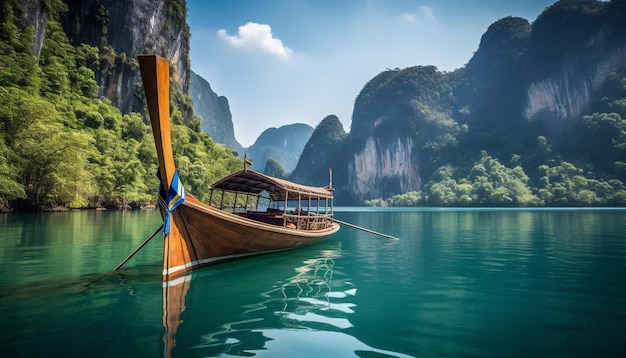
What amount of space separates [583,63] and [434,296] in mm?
108702

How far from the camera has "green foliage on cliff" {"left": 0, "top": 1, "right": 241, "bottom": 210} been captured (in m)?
20.2

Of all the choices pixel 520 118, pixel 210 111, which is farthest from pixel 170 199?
pixel 210 111

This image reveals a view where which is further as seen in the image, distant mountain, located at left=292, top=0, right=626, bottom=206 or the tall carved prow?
distant mountain, located at left=292, top=0, right=626, bottom=206

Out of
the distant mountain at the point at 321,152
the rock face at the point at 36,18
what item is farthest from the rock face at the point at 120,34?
the distant mountain at the point at 321,152

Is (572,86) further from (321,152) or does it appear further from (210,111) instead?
(210,111)

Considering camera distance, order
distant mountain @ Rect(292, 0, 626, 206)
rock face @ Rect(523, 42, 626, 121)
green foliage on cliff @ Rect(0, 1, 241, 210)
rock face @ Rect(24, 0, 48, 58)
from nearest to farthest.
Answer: green foliage on cliff @ Rect(0, 1, 241, 210) → rock face @ Rect(24, 0, 48, 58) → distant mountain @ Rect(292, 0, 626, 206) → rock face @ Rect(523, 42, 626, 121)

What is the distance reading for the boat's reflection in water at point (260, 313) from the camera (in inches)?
116

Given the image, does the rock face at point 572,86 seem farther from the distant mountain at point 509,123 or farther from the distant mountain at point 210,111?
the distant mountain at point 210,111

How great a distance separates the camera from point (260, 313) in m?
3.95

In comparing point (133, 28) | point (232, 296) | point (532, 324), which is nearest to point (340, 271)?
point (232, 296)

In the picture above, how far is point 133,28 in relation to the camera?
44125 millimetres

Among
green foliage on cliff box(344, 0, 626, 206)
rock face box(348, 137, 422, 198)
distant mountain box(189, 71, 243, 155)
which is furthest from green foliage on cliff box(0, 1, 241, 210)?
distant mountain box(189, 71, 243, 155)

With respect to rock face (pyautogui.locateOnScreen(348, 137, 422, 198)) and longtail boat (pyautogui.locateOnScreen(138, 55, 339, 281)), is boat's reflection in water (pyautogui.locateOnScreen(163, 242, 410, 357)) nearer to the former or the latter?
longtail boat (pyautogui.locateOnScreen(138, 55, 339, 281))

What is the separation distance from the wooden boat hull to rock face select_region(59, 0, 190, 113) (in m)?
42.6
